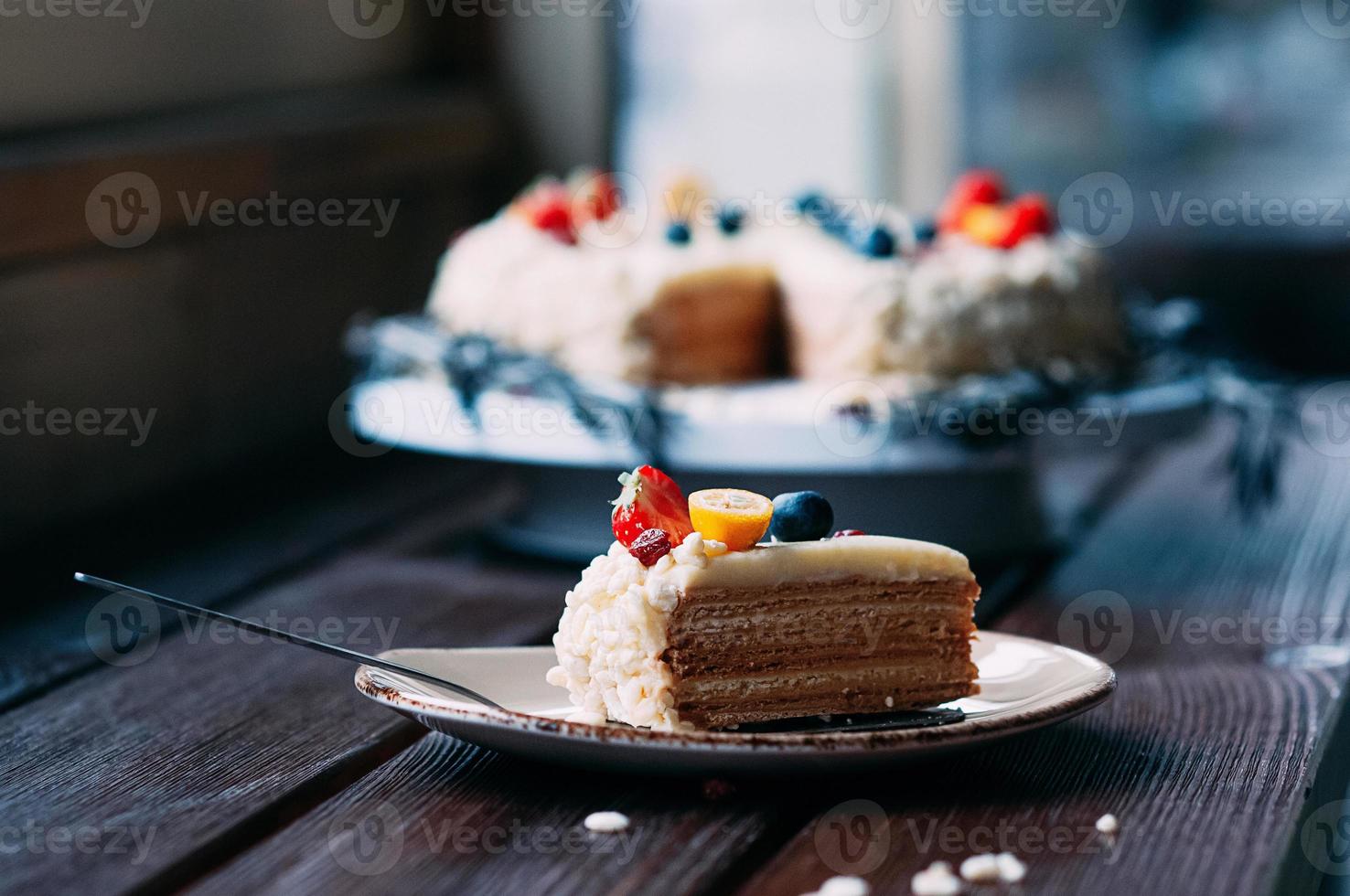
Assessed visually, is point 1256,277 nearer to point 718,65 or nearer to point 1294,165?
point 1294,165

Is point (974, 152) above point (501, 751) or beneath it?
above

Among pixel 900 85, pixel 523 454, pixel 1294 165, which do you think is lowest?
pixel 523 454

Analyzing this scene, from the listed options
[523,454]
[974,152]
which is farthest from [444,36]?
[523,454]
